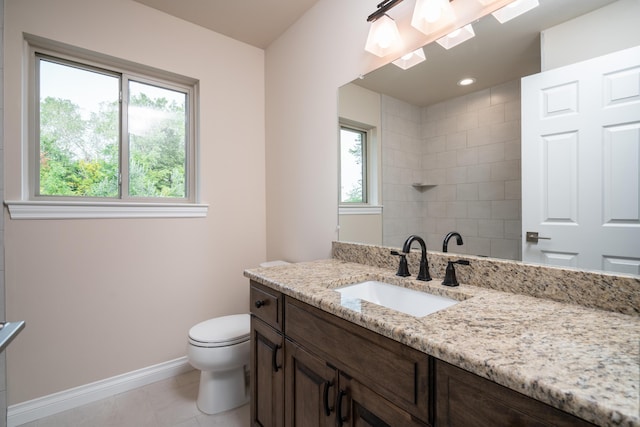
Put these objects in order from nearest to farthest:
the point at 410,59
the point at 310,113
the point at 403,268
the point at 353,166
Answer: the point at 403,268, the point at 410,59, the point at 353,166, the point at 310,113

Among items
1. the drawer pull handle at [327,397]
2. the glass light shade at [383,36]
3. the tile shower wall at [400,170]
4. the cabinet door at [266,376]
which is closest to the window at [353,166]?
the tile shower wall at [400,170]

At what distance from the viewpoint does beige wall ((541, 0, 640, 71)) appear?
829 millimetres

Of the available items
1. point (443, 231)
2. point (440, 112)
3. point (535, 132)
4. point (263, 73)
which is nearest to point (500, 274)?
point (443, 231)

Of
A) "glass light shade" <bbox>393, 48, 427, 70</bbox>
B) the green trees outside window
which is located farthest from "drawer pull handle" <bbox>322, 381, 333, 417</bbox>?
the green trees outside window

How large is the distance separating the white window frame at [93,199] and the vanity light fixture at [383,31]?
4.93ft

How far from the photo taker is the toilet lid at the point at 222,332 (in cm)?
169

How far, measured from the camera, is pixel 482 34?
116 cm

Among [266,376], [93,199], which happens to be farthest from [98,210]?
[266,376]

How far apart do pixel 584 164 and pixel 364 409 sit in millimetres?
995

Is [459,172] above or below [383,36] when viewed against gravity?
below

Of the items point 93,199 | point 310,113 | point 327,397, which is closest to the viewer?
point 327,397

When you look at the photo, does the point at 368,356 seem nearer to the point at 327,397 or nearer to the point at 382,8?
the point at 327,397

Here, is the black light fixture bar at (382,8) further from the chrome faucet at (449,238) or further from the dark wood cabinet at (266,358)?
the dark wood cabinet at (266,358)

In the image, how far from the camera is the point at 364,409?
84cm
